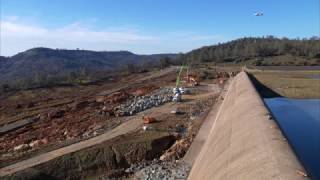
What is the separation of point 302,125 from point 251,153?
20.8m

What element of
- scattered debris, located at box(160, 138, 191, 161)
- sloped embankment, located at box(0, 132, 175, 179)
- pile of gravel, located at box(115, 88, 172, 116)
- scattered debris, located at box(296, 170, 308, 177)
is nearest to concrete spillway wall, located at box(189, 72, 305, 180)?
scattered debris, located at box(296, 170, 308, 177)

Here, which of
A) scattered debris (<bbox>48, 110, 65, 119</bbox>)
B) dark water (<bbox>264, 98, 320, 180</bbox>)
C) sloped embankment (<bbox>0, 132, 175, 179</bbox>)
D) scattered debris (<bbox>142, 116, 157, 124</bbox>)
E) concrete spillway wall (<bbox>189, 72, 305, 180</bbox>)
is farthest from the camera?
scattered debris (<bbox>48, 110, 65, 119</bbox>)

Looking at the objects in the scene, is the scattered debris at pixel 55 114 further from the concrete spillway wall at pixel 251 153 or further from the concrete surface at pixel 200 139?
Result: the concrete spillway wall at pixel 251 153

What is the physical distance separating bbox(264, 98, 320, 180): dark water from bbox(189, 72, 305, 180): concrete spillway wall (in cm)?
136

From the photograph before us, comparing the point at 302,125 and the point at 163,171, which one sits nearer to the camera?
the point at 163,171

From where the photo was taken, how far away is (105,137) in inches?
1278

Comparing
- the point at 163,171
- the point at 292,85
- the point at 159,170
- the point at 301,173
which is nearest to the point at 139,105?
the point at 159,170

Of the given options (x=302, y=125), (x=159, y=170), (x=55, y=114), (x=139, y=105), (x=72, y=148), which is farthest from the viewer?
(x=55, y=114)

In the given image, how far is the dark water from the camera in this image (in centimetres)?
2478

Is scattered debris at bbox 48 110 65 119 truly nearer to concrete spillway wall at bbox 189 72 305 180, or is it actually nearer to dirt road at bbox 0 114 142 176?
dirt road at bbox 0 114 142 176

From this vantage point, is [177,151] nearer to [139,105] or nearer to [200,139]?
[200,139]

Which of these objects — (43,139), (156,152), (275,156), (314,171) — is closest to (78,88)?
(43,139)

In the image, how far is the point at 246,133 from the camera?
2023 centimetres

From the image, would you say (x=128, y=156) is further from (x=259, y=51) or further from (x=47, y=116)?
(x=259, y=51)
